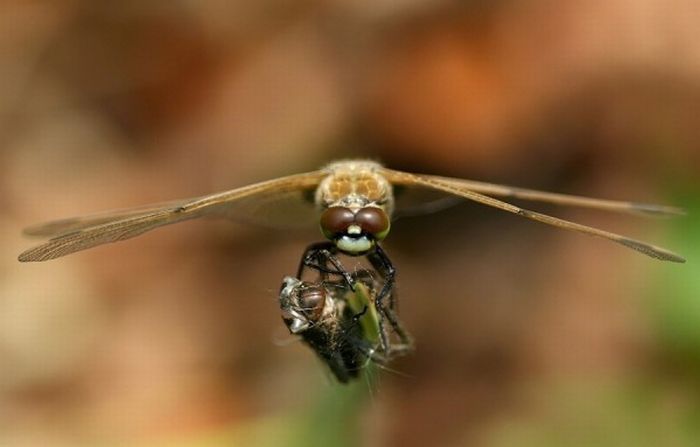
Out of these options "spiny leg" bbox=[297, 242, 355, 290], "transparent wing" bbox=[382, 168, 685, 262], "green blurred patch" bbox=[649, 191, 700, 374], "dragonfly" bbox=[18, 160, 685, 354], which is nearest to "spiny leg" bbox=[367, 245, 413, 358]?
Answer: "dragonfly" bbox=[18, 160, 685, 354]

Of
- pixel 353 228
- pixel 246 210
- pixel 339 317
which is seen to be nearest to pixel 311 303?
pixel 339 317

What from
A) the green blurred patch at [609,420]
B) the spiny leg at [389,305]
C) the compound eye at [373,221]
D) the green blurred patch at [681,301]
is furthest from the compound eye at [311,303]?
the green blurred patch at [681,301]

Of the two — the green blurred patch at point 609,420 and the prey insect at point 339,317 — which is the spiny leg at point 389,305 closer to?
the prey insect at point 339,317

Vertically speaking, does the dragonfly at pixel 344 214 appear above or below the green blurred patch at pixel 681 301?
above

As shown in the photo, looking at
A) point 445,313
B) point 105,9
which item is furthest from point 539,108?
point 105,9

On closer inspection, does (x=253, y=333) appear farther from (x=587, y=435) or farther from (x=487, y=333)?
(x=587, y=435)

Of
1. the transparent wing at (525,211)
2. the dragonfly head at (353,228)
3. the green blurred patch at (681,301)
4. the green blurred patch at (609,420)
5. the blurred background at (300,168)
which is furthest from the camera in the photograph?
the blurred background at (300,168)
